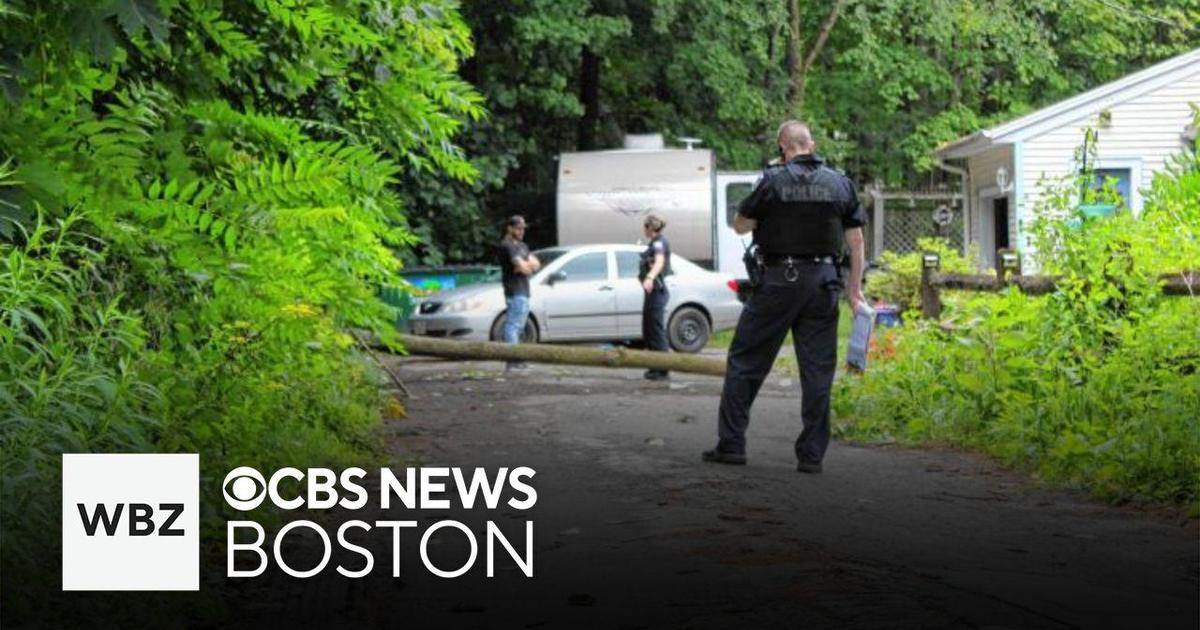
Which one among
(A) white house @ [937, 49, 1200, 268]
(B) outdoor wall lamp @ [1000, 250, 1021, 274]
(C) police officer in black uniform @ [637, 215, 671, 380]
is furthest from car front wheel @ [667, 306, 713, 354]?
(B) outdoor wall lamp @ [1000, 250, 1021, 274]

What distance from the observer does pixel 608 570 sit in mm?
7742

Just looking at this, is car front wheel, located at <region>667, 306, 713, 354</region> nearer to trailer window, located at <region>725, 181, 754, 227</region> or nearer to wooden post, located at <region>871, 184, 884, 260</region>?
trailer window, located at <region>725, 181, 754, 227</region>

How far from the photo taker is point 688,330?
30016mm

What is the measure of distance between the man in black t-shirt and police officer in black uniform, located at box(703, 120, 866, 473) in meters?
12.0

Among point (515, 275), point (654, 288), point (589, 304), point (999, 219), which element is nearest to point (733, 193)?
point (999, 219)

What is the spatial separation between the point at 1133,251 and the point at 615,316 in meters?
17.4

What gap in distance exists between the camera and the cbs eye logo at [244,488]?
8969 millimetres

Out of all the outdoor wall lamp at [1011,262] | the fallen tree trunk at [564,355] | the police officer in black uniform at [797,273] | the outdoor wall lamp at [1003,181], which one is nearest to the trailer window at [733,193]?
the outdoor wall lamp at [1003,181]

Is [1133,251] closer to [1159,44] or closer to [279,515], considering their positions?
[279,515]

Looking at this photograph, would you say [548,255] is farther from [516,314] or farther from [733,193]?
[733,193]

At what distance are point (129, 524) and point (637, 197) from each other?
29521 mm

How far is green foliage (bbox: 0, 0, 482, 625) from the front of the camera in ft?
27.5

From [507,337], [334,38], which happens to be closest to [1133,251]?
[334,38]

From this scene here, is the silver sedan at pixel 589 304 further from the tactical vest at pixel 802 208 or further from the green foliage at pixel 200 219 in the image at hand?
the tactical vest at pixel 802 208
